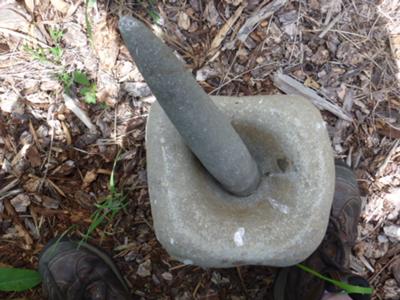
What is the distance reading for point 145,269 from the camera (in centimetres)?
194

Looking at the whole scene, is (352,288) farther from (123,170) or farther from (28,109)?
(28,109)

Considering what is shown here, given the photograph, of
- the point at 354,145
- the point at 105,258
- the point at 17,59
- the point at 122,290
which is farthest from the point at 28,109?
the point at 354,145

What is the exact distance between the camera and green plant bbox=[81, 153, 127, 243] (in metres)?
1.88

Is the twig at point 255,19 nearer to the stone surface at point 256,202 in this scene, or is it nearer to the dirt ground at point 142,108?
the dirt ground at point 142,108

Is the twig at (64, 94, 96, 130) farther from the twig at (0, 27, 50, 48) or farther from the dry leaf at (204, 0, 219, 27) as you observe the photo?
the dry leaf at (204, 0, 219, 27)

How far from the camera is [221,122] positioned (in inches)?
44.8

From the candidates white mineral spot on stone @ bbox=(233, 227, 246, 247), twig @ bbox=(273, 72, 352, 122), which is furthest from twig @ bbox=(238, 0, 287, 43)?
white mineral spot on stone @ bbox=(233, 227, 246, 247)

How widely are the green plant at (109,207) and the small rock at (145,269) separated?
241mm

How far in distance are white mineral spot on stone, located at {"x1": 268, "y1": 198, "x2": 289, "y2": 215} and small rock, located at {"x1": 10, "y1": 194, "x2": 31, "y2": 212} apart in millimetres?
1130

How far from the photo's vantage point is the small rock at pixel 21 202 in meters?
1.94

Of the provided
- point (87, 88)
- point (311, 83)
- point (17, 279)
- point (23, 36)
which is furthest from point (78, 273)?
point (311, 83)

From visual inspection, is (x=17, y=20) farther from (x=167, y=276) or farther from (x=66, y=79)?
(x=167, y=276)

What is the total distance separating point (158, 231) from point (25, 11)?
130 centimetres

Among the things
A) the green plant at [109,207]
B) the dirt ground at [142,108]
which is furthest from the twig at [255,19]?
the green plant at [109,207]
